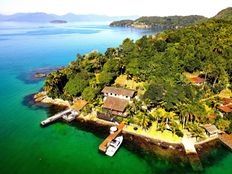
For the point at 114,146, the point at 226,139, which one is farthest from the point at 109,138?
the point at 226,139

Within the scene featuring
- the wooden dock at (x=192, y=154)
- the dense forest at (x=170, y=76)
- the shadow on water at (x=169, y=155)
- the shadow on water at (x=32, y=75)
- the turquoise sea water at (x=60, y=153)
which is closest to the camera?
the shadow on water at (x=169, y=155)

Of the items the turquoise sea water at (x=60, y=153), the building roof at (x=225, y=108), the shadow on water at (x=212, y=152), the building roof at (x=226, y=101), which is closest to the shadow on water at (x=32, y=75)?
the turquoise sea water at (x=60, y=153)

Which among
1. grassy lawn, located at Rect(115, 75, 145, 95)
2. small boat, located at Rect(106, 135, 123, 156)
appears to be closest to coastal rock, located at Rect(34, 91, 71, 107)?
grassy lawn, located at Rect(115, 75, 145, 95)

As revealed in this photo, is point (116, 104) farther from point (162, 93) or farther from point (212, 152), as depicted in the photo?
point (212, 152)

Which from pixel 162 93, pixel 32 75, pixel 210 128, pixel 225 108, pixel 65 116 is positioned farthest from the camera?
pixel 32 75

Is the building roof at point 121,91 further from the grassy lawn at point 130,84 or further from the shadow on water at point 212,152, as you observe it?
the shadow on water at point 212,152

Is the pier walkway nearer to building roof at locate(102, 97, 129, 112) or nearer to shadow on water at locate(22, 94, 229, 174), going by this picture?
building roof at locate(102, 97, 129, 112)
